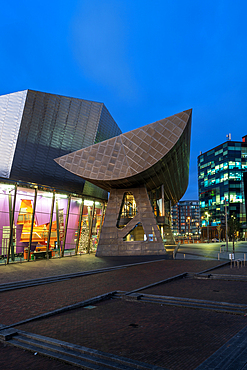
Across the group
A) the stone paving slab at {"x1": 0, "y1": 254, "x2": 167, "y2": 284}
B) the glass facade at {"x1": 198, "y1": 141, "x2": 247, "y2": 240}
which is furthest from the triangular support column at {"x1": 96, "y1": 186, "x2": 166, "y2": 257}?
the glass facade at {"x1": 198, "y1": 141, "x2": 247, "y2": 240}

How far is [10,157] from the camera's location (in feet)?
105

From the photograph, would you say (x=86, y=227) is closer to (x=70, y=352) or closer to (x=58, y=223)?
(x=58, y=223)

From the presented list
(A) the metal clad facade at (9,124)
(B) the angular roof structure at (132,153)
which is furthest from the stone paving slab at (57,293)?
(A) the metal clad facade at (9,124)

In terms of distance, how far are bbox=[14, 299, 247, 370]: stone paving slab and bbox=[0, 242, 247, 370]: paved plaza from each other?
0.02 m

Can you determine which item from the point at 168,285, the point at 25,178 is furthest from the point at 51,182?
the point at 168,285

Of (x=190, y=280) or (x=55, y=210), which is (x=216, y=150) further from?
(x=190, y=280)

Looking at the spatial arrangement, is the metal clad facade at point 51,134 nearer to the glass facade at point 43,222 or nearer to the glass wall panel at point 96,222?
the glass wall panel at point 96,222

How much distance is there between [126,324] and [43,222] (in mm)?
24829

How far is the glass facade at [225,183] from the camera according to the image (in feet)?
367

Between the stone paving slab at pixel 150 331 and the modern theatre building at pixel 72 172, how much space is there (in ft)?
60.3

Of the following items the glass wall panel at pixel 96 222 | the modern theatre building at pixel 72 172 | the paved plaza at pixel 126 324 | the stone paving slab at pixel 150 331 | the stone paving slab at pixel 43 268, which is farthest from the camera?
the glass wall panel at pixel 96 222

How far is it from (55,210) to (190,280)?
21379 mm

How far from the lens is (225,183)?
115750 mm

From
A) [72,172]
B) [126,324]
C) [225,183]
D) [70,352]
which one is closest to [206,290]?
[126,324]
